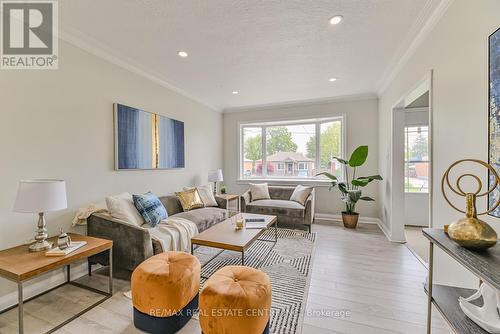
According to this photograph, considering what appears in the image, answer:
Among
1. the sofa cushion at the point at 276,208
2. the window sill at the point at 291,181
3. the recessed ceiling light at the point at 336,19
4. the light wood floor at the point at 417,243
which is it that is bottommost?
the light wood floor at the point at 417,243

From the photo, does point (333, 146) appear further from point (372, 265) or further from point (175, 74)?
point (175, 74)

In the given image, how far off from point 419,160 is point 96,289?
18.6ft

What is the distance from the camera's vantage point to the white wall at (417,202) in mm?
4327

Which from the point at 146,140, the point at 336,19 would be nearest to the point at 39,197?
the point at 146,140

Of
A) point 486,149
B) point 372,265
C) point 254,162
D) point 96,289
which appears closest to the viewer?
point 486,149

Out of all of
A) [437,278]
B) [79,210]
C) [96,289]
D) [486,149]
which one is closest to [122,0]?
[79,210]

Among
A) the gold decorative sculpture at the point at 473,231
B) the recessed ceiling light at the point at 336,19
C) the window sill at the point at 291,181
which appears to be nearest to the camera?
the gold decorative sculpture at the point at 473,231

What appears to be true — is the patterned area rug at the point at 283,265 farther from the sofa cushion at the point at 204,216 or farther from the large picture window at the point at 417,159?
the large picture window at the point at 417,159

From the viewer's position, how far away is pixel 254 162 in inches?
223

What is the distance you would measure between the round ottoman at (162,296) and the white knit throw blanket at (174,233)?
0.71 metres

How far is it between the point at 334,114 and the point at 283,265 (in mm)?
3489

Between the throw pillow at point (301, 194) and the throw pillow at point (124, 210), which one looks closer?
the throw pillow at point (124, 210)

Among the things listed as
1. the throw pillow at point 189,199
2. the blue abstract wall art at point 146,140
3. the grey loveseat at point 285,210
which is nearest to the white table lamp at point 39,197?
the blue abstract wall art at point 146,140

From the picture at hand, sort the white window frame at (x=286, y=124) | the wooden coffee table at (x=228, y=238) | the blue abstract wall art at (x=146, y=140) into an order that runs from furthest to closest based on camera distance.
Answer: the white window frame at (x=286, y=124) → the blue abstract wall art at (x=146, y=140) → the wooden coffee table at (x=228, y=238)
